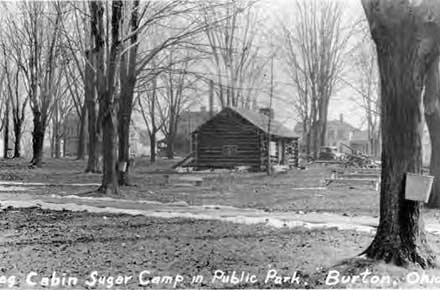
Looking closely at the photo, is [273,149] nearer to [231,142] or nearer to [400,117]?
[231,142]

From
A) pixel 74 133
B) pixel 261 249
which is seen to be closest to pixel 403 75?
pixel 261 249

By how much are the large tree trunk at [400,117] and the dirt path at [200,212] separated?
2.86m

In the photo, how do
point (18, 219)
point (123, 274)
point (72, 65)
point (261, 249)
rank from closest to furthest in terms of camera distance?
point (123, 274), point (261, 249), point (18, 219), point (72, 65)

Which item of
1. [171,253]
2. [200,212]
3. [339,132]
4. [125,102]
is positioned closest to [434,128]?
[200,212]

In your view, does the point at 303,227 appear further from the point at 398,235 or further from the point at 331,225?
the point at 398,235

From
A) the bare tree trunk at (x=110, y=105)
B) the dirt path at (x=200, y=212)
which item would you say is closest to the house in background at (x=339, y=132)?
the bare tree trunk at (x=110, y=105)

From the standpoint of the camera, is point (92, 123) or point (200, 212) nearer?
point (200, 212)

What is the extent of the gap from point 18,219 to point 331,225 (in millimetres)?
6548

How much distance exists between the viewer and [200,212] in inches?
487

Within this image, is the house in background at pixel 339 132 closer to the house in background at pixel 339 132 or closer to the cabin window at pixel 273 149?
the house in background at pixel 339 132

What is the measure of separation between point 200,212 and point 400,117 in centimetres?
651

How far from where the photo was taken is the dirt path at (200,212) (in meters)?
10.5

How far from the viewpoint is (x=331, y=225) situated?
33.4 ft

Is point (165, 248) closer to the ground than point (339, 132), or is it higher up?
closer to the ground
